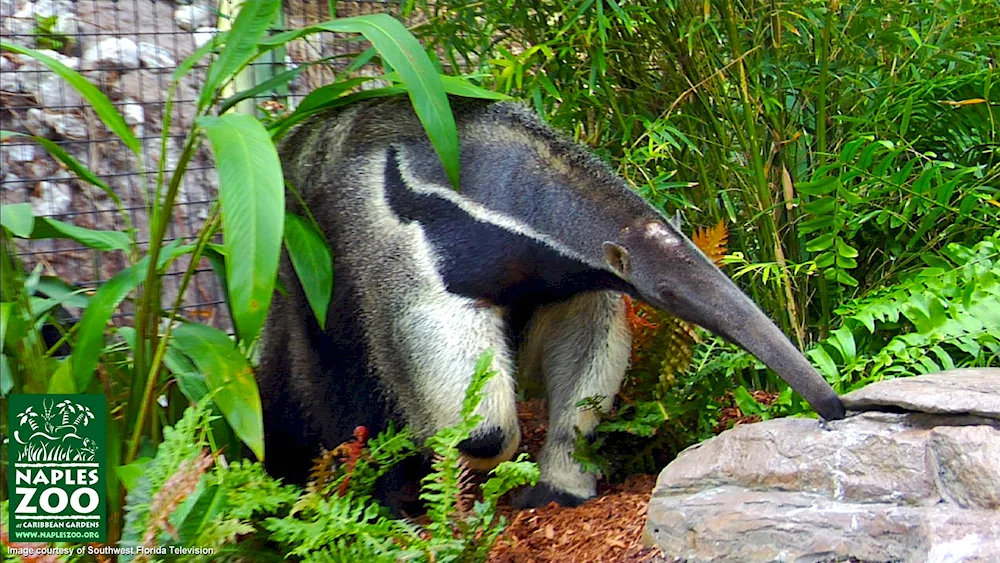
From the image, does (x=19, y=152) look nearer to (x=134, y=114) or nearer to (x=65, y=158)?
(x=134, y=114)

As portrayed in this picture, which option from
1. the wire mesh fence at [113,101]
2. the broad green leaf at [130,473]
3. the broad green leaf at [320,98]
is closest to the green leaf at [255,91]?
the broad green leaf at [320,98]

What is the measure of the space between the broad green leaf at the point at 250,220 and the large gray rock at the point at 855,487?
1516 mm

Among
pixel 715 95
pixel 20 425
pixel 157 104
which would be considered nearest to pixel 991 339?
pixel 715 95

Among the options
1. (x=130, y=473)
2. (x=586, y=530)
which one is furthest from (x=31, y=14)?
(x=586, y=530)

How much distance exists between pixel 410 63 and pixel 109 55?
301cm

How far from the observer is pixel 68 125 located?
18.5ft

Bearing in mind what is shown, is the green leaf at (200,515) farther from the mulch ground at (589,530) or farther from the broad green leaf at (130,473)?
the mulch ground at (589,530)

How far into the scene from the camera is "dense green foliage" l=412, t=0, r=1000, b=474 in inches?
168

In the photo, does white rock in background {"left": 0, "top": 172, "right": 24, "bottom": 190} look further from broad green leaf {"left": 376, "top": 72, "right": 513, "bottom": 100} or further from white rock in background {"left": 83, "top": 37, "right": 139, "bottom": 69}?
broad green leaf {"left": 376, "top": 72, "right": 513, "bottom": 100}

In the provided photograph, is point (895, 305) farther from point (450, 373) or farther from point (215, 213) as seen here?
point (215, 213)

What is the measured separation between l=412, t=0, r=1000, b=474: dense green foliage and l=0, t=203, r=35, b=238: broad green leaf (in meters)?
2.21

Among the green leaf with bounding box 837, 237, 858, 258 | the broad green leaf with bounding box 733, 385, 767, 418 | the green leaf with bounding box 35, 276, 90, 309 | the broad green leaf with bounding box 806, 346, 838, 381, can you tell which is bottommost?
the broad green leaf with bounding box 733, 385, 767, 418

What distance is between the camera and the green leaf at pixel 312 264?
3.61 metres

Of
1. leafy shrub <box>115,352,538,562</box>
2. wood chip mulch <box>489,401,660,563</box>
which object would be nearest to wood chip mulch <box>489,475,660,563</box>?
wood chip mulch <box>489,401,660,563</box>
